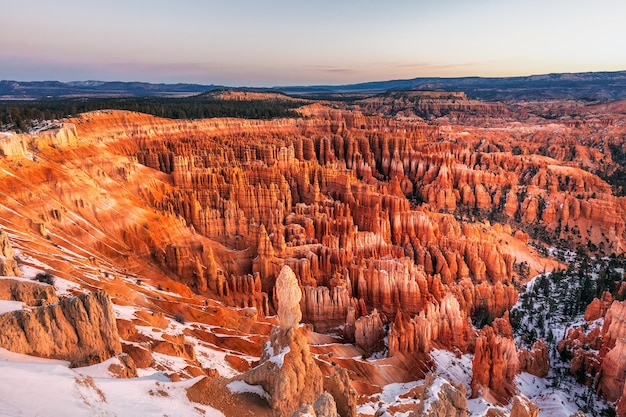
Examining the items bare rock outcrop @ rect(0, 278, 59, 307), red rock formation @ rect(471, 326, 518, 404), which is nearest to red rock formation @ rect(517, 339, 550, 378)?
red rock formation @ rect(471, 326, 518, 404)

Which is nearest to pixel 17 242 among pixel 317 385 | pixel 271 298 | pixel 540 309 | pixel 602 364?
pixel 317 385

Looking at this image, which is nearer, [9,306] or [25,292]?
[9,306]

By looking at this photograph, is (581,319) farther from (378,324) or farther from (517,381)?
(378,324)

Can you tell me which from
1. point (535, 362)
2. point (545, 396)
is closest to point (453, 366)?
point (545, 396)

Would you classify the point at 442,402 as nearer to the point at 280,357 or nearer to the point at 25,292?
the point at 280,357

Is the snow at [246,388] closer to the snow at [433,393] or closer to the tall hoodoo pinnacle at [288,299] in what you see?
the tall hoodoo pinnacle at [288,299]

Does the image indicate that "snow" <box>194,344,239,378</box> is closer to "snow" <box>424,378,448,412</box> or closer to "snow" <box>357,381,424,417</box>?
"snow" <box>357,381,424,417</box>

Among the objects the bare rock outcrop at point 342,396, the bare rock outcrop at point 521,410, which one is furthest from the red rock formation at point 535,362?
the bare rock outcrop at point 342,396
